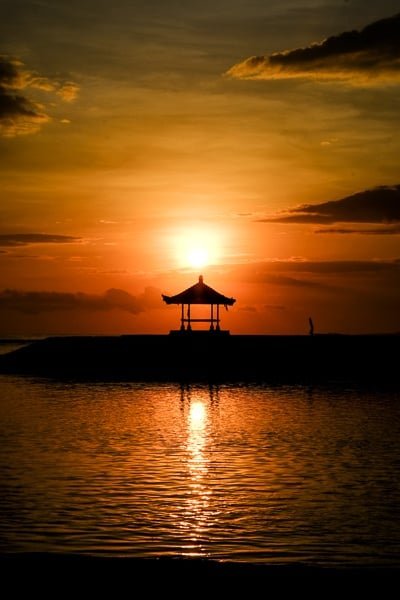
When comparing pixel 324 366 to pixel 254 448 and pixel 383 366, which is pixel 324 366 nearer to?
pixel 383 366

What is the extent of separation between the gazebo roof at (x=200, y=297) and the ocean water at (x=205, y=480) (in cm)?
2025

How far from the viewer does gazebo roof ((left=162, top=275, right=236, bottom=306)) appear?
214 feet

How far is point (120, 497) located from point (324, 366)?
49.6 meters

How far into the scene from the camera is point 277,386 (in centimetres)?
5797

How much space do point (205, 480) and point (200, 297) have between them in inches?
1680

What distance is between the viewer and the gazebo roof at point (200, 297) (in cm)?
6525

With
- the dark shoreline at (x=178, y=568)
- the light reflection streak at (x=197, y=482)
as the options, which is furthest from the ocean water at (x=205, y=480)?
the dark shoreline at (x=178, y=568)

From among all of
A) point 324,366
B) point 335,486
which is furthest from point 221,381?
point 335,486

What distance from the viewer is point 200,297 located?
65250 millimetres

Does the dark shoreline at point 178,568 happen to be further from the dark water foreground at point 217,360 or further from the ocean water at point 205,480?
the dark water foreground at point 217,360

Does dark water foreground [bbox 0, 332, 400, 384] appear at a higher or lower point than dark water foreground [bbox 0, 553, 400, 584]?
higher

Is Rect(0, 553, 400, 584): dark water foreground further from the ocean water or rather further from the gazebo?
the gazebo

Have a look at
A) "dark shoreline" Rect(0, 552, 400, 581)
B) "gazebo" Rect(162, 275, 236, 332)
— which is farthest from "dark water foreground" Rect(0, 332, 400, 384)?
"dark shoreline" Rect(0, 552, 400, 581)

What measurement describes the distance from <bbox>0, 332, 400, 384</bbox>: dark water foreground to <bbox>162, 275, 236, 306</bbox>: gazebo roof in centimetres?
573
